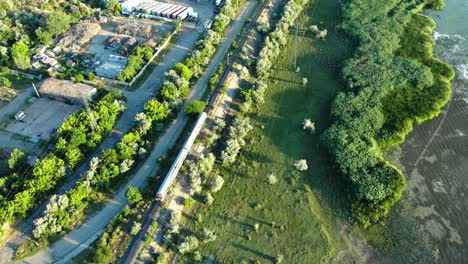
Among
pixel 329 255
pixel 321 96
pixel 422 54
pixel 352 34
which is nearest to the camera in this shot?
pixel 329 255

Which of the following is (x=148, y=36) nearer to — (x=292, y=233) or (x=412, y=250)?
(x=292, y=233)

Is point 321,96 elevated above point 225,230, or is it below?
above

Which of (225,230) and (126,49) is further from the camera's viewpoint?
(126,49)

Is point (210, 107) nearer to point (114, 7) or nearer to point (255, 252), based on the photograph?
point (255, 252)

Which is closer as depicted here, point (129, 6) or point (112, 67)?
point (112, 67)

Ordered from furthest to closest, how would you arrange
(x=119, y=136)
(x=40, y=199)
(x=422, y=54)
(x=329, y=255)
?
1. (x=422, y=54)
2. (x=119, y=136)
3. (x=40, y=199)
4. (x=329, y=255)

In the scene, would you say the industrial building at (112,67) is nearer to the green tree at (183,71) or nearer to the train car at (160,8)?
the green tree at (183,71)

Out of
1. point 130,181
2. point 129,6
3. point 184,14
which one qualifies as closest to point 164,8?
point 184,14

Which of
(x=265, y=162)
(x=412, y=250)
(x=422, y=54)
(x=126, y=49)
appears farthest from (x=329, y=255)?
(x=126, y=49)

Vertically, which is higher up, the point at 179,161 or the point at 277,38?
the point at 277,38
